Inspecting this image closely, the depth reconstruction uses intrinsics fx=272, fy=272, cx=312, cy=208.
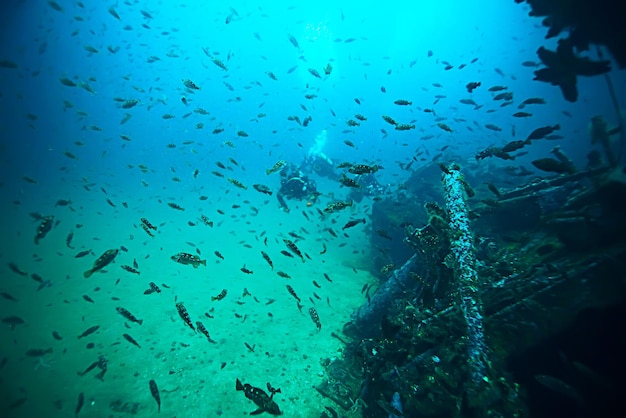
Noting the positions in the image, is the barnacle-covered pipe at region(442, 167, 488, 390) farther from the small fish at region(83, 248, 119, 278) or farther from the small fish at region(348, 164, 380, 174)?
the small fish at region(83, 248, 119, 278)

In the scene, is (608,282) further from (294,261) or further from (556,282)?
(294,261)

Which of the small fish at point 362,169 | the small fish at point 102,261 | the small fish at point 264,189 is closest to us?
the small fish at point 102,261

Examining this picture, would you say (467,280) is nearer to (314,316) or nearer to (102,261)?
(314,316)

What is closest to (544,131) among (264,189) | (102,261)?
(264,189)

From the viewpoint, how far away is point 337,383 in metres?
6.71

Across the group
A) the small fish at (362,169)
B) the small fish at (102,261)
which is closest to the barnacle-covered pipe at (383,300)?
the small fish at (362,169)

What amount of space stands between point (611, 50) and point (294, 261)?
46.0 feet

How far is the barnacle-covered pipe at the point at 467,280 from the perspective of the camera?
146 inches

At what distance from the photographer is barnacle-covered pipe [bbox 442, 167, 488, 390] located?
3701mm

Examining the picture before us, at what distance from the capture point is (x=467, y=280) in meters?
4.51

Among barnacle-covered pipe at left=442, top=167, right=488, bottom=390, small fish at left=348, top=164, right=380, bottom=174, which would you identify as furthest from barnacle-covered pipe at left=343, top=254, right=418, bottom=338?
small fish at left=348, top=164, right=380, bottom=174

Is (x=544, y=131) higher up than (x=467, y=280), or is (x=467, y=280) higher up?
(x=544, y=131)

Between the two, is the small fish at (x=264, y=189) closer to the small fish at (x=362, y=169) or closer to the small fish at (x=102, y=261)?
the small fish at (x=362, y=169)

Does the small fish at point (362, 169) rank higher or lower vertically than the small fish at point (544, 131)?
lower
